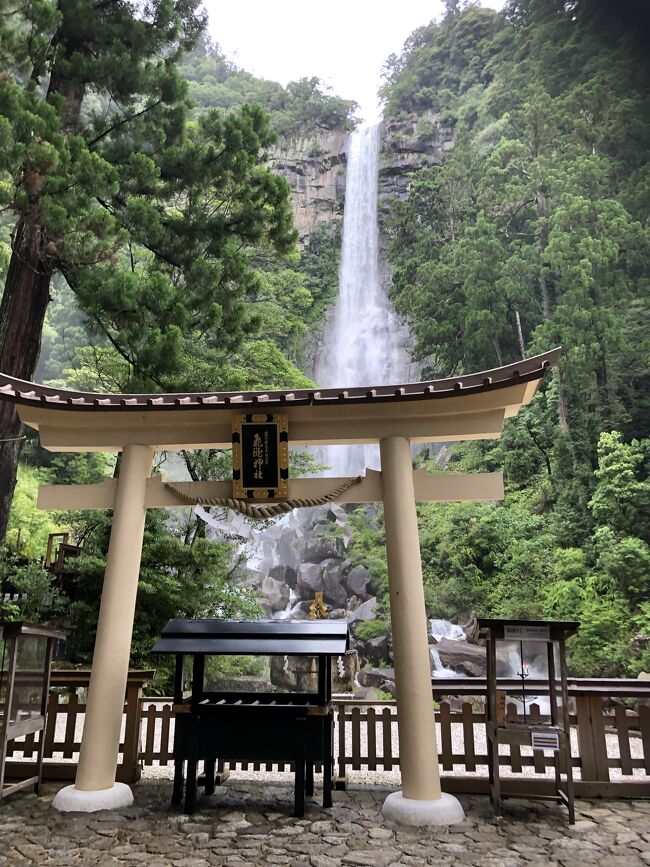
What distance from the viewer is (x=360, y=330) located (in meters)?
26.7

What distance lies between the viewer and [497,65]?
92.5 ft

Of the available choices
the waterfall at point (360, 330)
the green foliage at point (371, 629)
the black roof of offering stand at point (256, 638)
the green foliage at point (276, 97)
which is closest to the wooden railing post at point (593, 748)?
the black roof of offering stand at point (256, 638)

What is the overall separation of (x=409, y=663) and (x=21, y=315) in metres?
7.46

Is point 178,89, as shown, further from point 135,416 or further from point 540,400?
point 540,400

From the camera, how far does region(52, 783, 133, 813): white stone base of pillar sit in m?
4.54

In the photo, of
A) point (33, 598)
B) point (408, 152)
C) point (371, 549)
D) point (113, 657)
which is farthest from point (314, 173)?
point (113, 657)

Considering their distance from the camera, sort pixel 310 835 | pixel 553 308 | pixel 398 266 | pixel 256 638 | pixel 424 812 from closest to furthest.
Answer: pixel 310 835
pixel 424 812
pixel 256 638
pixel 553 308
pixel 398 266

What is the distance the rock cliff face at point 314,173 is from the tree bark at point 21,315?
21.4 metres

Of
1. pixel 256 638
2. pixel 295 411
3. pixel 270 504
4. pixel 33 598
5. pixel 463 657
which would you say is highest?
pixel 295 411

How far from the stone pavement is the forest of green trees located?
5.44m

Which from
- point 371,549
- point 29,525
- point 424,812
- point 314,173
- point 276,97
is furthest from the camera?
point 276,97

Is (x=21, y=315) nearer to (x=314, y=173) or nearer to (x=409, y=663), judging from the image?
(x=409, y=663)

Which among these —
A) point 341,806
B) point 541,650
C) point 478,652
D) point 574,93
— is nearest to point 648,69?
point 574,93

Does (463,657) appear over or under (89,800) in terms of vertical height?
over
